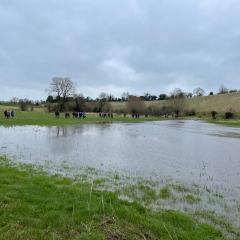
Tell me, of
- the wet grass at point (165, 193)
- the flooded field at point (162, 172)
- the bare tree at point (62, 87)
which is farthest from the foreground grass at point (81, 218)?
the bare tree at point (62, 87)

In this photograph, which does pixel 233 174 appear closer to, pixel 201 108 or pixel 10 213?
pixel 10 213

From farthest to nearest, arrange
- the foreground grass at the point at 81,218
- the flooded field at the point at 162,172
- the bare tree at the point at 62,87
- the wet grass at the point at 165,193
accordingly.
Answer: the bare tree at the point at 62,87 < the wet grass at the point at 165,193 < the flooded field at the point at 162,172 < the foreground grass at the point at 81,218

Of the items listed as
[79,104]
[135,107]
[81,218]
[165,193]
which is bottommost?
[165,193]

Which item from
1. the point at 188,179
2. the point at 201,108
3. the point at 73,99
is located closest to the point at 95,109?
the point at 73,99

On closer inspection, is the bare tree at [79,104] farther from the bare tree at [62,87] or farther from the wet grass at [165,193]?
the wet grass at [165,193]

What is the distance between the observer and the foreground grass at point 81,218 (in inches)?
322

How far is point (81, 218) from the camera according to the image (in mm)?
9133

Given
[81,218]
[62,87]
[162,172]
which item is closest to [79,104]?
[62,87]

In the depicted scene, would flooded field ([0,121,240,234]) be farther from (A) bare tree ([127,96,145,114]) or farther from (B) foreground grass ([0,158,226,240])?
(A) bare tree ([127,96,145,114])

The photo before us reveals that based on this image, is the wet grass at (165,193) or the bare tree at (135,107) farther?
the bare tree at (135,107)

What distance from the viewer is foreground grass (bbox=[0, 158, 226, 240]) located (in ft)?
26.8

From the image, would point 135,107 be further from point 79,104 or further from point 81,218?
point 81,218

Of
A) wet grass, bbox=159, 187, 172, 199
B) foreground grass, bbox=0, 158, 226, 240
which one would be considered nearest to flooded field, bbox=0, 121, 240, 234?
wet grass, bbox=159, 187, 172, 199

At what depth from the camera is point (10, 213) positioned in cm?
900
